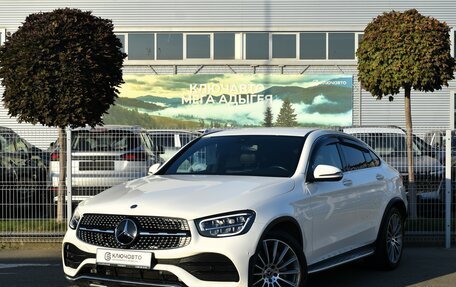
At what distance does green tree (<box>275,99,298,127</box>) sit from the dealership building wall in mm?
1264

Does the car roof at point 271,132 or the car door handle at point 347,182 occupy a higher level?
the car roof at point 271,132

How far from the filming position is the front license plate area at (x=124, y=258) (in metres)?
5.14

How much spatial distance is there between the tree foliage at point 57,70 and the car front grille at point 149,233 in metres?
4.58

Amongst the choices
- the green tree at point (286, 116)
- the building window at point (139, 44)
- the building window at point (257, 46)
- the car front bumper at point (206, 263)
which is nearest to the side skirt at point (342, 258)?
the car front bumper at point (206, 263)

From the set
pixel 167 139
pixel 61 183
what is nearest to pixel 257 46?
pixel 167 139

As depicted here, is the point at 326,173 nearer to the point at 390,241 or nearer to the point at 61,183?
the point at 390,241

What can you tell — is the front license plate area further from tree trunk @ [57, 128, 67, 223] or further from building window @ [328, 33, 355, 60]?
building window @ [328, 33, 355, 60]

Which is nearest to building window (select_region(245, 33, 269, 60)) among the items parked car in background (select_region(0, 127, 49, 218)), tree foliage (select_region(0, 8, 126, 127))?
tree foliage (select_region(0, 8, 126, 127))

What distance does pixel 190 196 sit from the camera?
18.0 ft

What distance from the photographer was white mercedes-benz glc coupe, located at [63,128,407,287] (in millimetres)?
5137

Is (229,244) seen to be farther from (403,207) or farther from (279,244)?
(403,207)

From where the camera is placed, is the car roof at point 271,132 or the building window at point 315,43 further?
the building window at point 315,43

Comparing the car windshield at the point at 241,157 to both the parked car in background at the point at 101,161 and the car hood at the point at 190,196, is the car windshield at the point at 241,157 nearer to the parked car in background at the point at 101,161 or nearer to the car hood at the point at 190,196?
the car hood at the point at 190,196

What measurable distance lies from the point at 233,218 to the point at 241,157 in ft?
4.61
